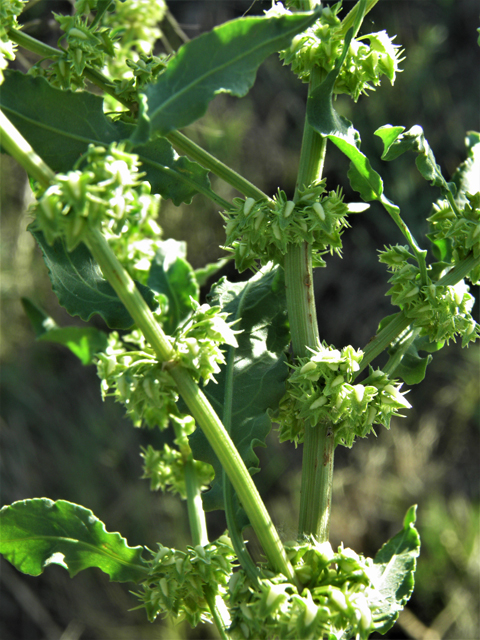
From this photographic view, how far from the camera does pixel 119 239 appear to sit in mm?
557

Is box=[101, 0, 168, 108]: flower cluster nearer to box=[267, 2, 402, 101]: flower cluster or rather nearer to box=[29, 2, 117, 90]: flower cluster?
box=[29, 2, 117, 90]: flower cluster

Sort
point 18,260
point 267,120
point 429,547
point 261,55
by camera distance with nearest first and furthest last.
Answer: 1. point 261,55
2. point 429,547
3. point 18,260
4. point 267,120

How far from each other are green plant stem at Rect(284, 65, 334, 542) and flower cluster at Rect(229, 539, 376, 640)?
0.03m

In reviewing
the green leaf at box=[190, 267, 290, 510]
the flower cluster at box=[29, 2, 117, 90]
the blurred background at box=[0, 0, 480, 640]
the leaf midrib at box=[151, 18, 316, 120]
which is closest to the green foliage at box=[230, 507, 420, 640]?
the green leaf at box=[190, 267, 290, 510]

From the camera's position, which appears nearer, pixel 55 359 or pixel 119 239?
pixel 119 239

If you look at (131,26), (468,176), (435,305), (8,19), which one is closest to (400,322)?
(435,305)

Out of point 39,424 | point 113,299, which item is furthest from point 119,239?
point 39,424

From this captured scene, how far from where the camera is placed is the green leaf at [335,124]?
1.71ft

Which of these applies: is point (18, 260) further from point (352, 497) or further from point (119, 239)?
point (119, 239)

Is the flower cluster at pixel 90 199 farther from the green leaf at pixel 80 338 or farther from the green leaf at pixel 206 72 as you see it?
the green leaf at pixel 80 338

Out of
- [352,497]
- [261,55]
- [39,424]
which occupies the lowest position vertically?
[352,497]

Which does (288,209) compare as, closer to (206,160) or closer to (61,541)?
(206,160)

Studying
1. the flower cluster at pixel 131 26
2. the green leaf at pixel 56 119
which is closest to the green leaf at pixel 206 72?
the green leaf at pixel 56 119

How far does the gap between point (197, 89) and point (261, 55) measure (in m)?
0.06
